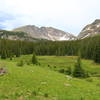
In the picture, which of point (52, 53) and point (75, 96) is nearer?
point (75, 96)

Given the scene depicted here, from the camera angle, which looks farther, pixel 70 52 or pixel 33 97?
pixel 70 52

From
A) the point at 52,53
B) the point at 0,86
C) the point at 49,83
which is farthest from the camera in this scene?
the point at 52,53

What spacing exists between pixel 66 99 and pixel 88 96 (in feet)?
10.2

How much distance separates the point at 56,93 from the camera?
2047cm

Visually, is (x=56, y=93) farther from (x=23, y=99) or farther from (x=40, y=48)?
(x=40, y=48)

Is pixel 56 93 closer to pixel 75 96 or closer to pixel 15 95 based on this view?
pixel 75 96

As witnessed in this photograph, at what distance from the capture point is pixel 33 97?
18.5 metres

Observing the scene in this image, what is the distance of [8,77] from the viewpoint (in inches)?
1022

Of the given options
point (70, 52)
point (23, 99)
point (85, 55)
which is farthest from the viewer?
point (70, 52)

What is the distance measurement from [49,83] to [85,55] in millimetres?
106880

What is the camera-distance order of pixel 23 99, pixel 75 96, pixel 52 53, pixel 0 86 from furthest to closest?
pixel 52 53 < pixel 0 86 < pixel 75 96 < pixel 23 99

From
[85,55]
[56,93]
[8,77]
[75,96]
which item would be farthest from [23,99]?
[85,55]

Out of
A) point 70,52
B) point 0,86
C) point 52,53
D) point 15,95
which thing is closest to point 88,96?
point 15,95

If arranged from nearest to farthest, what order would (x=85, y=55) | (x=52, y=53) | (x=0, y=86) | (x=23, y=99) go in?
(x=23, y=99), (x=0, y=86), (x=85, y=55), (x=52, y=53)
